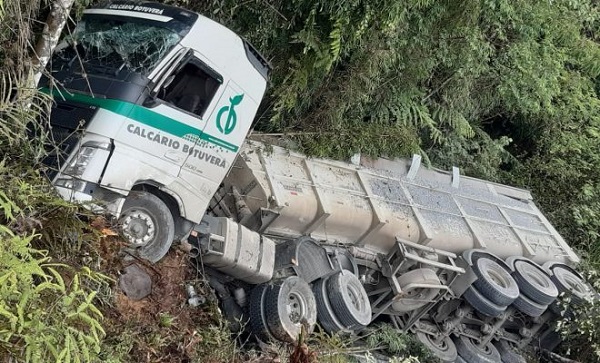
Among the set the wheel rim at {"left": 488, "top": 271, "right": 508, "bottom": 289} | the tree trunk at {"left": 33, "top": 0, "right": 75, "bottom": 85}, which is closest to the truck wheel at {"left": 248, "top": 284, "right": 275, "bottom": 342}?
the tree trunk at {"left": 33, "top": 0, "right": 75, "bottom": 85}

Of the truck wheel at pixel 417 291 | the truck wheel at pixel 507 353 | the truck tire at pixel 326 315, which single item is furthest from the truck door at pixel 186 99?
the truck wheel at pixel 507 353

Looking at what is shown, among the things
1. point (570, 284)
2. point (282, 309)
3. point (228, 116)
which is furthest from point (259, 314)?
point (570, 284)

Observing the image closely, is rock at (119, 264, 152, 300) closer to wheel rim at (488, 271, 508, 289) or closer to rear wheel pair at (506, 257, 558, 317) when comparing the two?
wheel rim at (488, 271, 508, 289)

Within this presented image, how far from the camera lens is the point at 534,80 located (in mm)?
10711

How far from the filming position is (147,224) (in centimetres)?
572

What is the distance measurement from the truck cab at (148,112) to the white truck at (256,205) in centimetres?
1

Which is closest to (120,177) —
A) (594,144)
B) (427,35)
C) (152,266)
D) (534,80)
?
(152,266)

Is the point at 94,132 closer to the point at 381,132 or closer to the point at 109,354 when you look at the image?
the point at 109,354

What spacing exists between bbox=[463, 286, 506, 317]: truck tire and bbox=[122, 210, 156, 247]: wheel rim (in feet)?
15.1

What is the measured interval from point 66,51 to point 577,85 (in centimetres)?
1021

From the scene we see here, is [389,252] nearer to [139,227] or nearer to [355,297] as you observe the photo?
[355,297]

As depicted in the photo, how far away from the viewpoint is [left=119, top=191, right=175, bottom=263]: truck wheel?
5613 millimetres

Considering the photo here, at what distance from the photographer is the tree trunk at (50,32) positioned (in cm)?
531

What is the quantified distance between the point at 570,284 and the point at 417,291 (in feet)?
9.27
